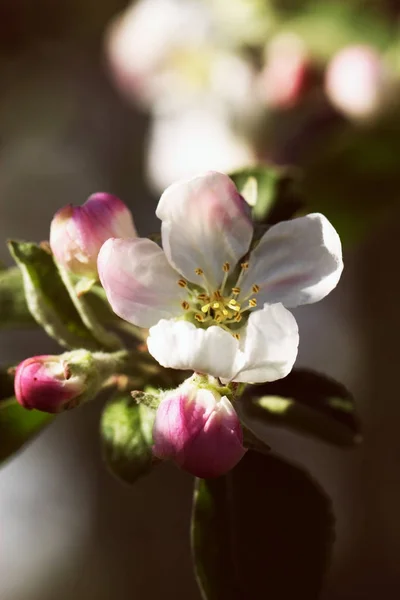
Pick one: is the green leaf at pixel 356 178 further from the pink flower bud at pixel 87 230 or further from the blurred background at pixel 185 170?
the pink flower bud at pixel 87 230

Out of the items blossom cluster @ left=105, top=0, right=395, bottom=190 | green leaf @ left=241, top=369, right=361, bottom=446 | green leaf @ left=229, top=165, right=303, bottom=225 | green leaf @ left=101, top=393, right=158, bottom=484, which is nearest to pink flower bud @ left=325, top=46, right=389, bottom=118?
blossom cluster @ left=105, top=0, right=395, bottom=190

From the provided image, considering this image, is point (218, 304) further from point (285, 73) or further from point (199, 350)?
point (285, 73)

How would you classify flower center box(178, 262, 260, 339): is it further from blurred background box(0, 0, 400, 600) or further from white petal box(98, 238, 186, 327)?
blurred background box(0, 0, 400, 600)

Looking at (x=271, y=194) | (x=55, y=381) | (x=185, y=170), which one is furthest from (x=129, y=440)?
(x=185, y=170)

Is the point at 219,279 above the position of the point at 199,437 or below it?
above

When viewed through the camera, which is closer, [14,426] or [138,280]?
[138,280]

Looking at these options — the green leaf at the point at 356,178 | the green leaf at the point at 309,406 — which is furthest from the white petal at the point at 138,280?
the green leaf at the point at 356,178
